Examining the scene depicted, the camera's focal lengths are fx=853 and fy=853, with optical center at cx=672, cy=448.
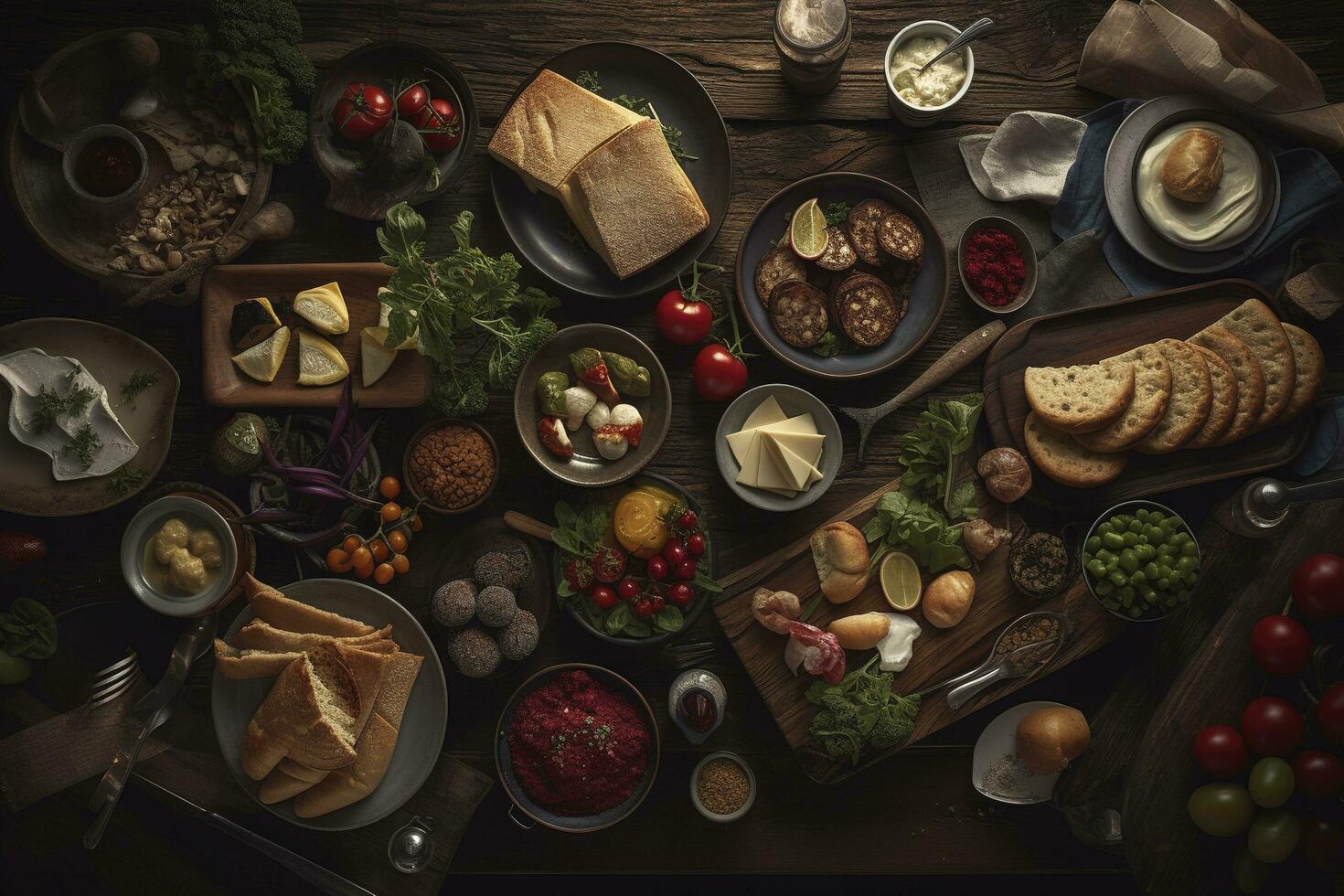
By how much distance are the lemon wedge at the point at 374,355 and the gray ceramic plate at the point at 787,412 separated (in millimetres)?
1323

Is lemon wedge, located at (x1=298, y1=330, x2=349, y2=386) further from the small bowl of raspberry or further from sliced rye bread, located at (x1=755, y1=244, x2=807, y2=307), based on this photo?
the small bowl of raspberry

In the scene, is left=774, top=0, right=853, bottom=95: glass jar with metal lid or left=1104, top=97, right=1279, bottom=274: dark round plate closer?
left=774, top=0, right=853, bottom=95: glass jar with metal lid

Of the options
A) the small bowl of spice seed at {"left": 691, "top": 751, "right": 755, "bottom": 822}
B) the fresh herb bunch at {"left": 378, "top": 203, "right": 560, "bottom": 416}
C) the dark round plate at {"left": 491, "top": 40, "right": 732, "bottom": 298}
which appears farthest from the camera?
the dark round plate at {"left": 491, "top": 40, "right": 732, "bottom": 298}

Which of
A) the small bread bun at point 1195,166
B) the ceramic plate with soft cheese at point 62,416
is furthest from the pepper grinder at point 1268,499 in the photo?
the ceramic plate with soft cheese at point 62,416

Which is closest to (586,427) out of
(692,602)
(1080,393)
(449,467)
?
(449,467)

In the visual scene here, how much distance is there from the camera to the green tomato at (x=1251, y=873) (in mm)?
3143

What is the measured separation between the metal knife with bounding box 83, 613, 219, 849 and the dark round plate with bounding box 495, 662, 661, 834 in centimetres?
122

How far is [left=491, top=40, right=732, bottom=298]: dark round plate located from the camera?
3436mm

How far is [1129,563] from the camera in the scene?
3.21 m

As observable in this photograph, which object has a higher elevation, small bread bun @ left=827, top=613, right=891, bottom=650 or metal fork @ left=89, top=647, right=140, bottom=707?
small bread bun @ left=827, top=613, right=891, bottom=650

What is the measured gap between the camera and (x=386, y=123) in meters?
3.33

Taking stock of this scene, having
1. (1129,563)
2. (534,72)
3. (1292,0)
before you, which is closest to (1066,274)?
(1129,563)

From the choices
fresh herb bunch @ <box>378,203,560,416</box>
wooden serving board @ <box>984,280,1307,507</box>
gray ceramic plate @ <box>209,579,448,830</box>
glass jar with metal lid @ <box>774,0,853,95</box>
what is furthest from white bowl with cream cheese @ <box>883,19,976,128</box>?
gray ceramic plate @ <box>209,579,448,830</box>

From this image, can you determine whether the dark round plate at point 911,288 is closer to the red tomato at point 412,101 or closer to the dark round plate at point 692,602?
the dark round plate at point 692,602
